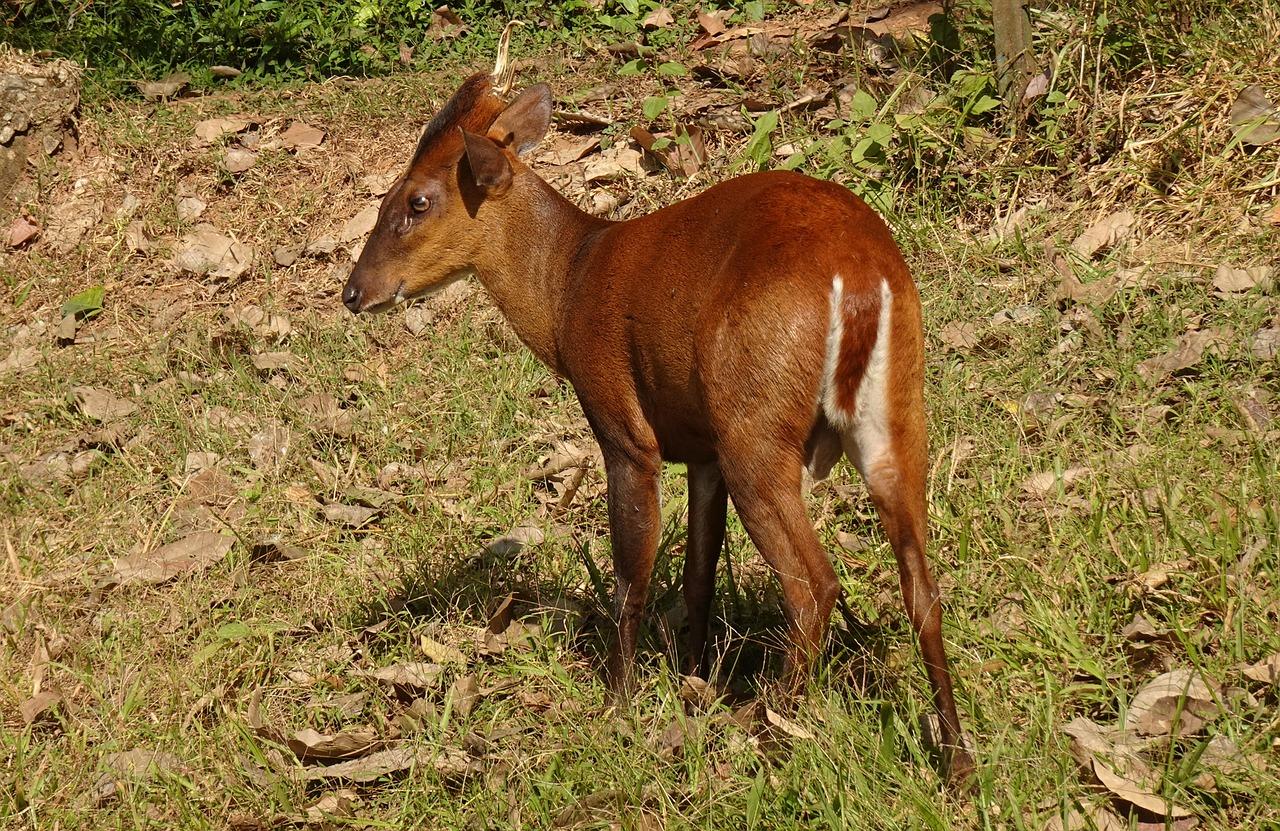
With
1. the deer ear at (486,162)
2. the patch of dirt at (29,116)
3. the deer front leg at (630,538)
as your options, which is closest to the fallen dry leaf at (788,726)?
the deer front leg at (630,538)

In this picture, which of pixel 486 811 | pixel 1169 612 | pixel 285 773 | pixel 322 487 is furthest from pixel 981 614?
pixel 322 487

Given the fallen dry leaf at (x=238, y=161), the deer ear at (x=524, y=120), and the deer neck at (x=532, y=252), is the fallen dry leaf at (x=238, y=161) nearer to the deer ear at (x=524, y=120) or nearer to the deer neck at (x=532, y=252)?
the deer ear at (x=524, y=120)

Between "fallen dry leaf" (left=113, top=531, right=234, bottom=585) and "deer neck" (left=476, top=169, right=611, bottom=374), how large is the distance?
1.49 metres

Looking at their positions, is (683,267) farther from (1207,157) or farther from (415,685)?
(1207,157)

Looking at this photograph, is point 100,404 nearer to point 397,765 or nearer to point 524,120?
point 524,120

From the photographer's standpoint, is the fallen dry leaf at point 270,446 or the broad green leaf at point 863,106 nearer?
the fallen dry leaf at point 270,446

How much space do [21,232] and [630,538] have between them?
5218 mm

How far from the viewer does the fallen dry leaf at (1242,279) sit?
5.38 meters

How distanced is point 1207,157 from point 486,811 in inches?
166

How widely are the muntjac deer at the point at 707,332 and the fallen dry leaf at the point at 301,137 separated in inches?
136

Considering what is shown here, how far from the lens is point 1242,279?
5445 mm

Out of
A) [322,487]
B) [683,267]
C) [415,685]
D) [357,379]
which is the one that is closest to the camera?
[683,267]

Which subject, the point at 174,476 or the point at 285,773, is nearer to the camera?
the point at 285,773

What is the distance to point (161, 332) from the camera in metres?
7.19
